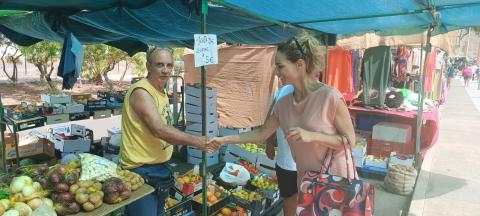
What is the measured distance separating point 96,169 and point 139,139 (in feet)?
1.17

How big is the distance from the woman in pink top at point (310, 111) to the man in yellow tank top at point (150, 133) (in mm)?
748

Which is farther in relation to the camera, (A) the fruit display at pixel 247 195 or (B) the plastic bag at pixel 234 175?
(B) the plastic bag at pixel 234 175

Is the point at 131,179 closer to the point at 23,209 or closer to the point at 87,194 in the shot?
the point at 87,194

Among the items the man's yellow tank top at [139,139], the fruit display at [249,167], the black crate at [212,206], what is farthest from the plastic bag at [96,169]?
the fruit display at [249,167]

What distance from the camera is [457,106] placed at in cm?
1477

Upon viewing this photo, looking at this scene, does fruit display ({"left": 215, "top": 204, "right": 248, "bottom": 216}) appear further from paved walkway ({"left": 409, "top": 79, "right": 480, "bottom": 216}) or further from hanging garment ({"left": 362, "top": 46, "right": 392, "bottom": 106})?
hanging garment ({"left": 362, "top": 46, "right": 392, "bottom": 106})

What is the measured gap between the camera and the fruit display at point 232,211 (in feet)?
13.3

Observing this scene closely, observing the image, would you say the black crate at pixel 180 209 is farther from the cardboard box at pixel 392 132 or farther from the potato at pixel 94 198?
the cardboard box at pixel 392 132

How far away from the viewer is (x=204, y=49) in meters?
2.59

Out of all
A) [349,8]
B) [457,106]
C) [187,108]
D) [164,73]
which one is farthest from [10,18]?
[457,106]

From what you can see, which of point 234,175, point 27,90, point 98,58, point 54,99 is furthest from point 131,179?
point 27,90

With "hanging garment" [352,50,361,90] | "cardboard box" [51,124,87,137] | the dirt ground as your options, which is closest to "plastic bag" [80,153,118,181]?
"cardboard box" [51,124,87,137]

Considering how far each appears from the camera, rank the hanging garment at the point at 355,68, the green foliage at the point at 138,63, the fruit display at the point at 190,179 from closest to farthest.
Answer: the fruit display at the point at 190,179
the hanging garment at the point at 355,68
the green foliage at the point at 138,63

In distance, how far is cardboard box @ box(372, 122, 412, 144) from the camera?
6738mm
